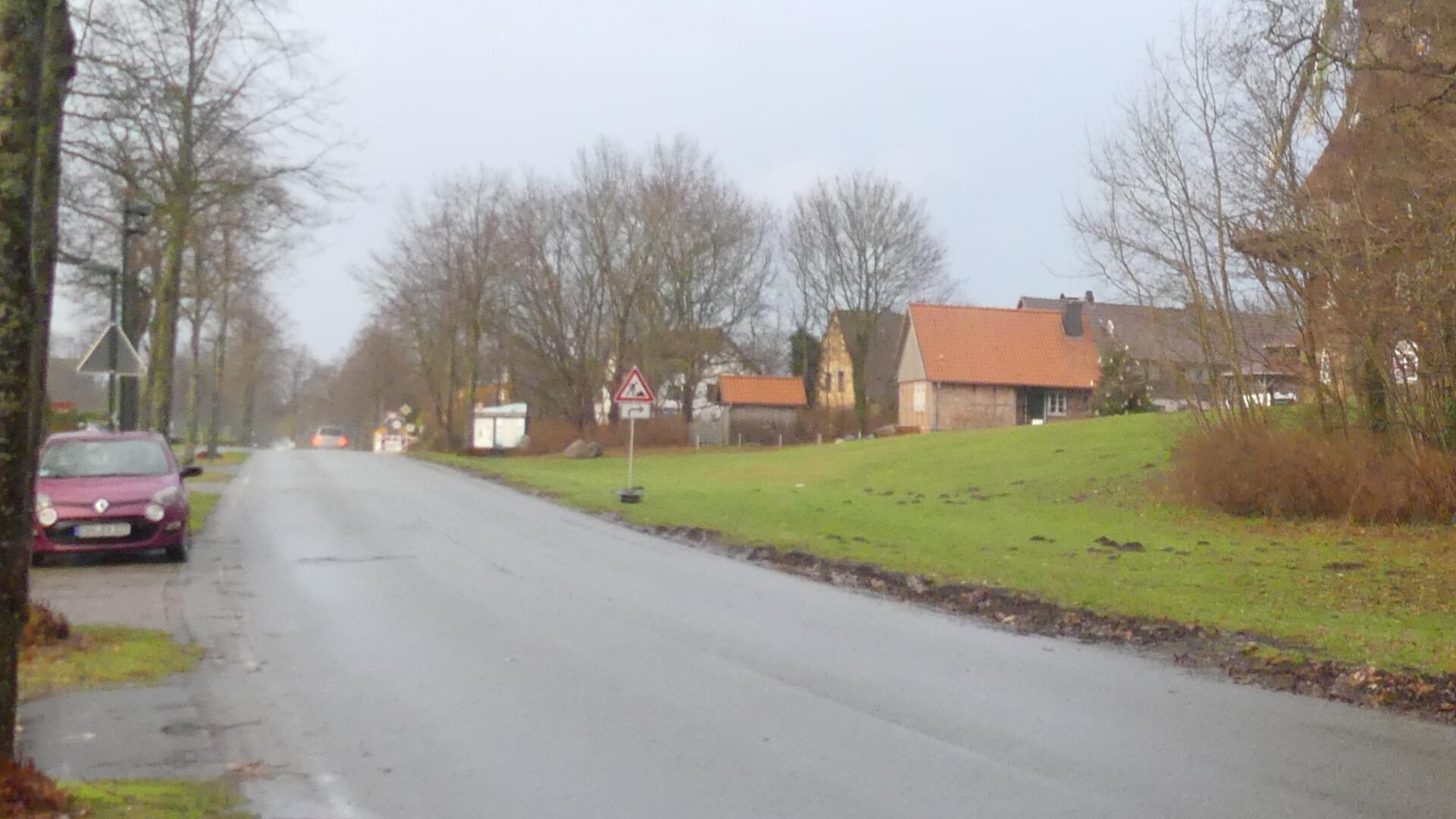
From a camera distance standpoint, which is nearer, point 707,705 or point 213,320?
point 707,705

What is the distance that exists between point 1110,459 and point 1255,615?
873 inches

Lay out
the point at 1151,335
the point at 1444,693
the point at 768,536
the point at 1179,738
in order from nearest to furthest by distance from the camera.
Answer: the point at 1179,738
the point at 1444,693
the point at 768,536
the point at 1151,335

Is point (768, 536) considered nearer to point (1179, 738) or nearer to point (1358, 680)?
point (1358, 680)

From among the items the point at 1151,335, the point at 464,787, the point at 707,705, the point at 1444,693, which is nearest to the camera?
the point at 464,787

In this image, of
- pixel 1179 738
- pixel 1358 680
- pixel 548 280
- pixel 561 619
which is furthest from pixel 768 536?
pixel 548 280

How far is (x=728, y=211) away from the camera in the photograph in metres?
61.1

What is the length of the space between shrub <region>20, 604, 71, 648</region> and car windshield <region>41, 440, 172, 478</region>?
704 cm

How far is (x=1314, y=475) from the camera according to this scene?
75.6ft

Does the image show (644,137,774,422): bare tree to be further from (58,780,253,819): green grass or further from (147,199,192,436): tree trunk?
(58,780,253,819): green grass

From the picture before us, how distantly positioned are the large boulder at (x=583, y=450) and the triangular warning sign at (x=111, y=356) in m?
33.3

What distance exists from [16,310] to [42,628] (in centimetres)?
492

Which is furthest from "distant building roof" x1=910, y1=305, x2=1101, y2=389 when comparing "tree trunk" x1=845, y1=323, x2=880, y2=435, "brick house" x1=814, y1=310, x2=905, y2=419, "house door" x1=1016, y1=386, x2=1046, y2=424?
"brick house" x1=814, y1=310, x2=905, y2=419

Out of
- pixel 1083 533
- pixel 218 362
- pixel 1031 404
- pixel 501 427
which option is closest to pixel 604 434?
pixel 218 362

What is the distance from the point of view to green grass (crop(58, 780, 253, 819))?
18.2 ft
